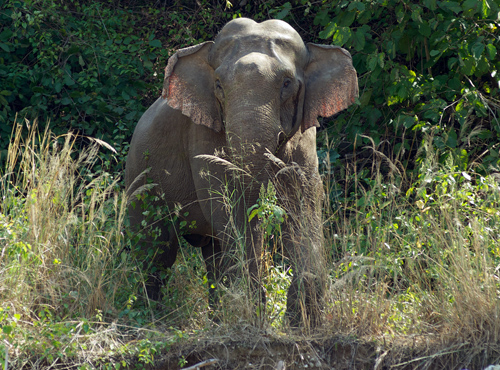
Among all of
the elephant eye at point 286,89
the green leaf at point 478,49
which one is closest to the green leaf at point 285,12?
the green leaf at point 478,49

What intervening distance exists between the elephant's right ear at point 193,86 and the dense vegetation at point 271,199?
585 millimetres

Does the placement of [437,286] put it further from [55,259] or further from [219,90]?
[55,259]

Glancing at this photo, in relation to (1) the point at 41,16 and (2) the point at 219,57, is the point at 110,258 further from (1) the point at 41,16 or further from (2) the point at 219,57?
(1) the point at 41,16

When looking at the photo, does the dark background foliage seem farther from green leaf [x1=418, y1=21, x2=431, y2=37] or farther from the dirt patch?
the dirt patch

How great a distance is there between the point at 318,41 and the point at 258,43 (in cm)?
374

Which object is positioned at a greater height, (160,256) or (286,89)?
(286,89)

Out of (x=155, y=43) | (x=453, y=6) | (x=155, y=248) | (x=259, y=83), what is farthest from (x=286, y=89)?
(x=155, y=43)

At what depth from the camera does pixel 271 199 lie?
4352 millimetres

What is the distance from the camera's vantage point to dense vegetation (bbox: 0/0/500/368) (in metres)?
4.25

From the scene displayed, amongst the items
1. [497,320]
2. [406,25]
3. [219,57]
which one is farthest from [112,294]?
[406,25]

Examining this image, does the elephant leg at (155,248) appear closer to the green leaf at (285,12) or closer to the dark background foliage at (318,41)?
the dark background foliage at (318,41)

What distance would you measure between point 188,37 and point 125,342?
480 cm

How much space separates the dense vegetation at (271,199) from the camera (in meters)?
4.25

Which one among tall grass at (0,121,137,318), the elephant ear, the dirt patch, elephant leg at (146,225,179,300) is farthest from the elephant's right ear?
the dirt patch
